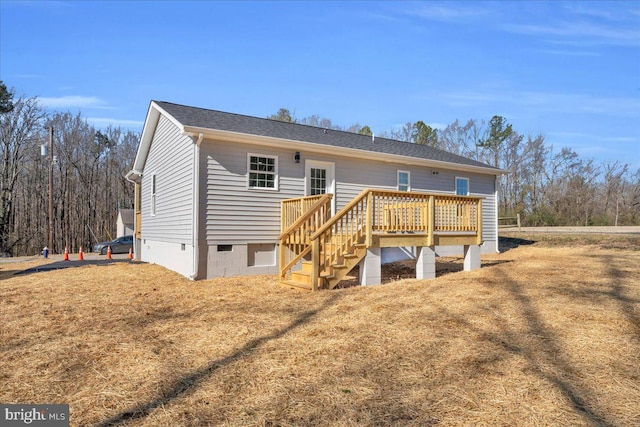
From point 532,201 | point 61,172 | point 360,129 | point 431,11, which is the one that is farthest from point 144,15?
point 532,201

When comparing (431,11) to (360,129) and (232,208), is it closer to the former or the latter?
(232,208)

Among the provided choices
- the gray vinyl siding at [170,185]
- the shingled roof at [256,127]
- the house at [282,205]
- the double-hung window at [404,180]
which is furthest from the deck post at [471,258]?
the gray vinyl siding at [170,185]

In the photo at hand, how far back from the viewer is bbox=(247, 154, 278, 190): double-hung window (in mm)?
10421

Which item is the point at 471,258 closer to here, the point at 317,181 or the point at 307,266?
the point at 307,266

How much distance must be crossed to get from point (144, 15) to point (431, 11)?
324 inches

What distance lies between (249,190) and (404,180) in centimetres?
594

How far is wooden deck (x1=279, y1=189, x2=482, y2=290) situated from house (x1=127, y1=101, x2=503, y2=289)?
3 centimetres

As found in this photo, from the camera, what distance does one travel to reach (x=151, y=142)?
14.2 m

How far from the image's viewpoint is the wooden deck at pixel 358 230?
313 inches

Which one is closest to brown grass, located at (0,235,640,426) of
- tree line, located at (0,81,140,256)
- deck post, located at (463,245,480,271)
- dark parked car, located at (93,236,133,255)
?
deck post, located at (463,245,480,271)

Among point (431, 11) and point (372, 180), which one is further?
point (372, 180)

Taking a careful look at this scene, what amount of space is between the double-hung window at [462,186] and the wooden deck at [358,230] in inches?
199

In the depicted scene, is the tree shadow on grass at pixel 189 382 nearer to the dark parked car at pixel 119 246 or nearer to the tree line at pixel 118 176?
the dark parked car at pixel 119 246

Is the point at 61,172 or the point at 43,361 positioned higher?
the point at 61,172
